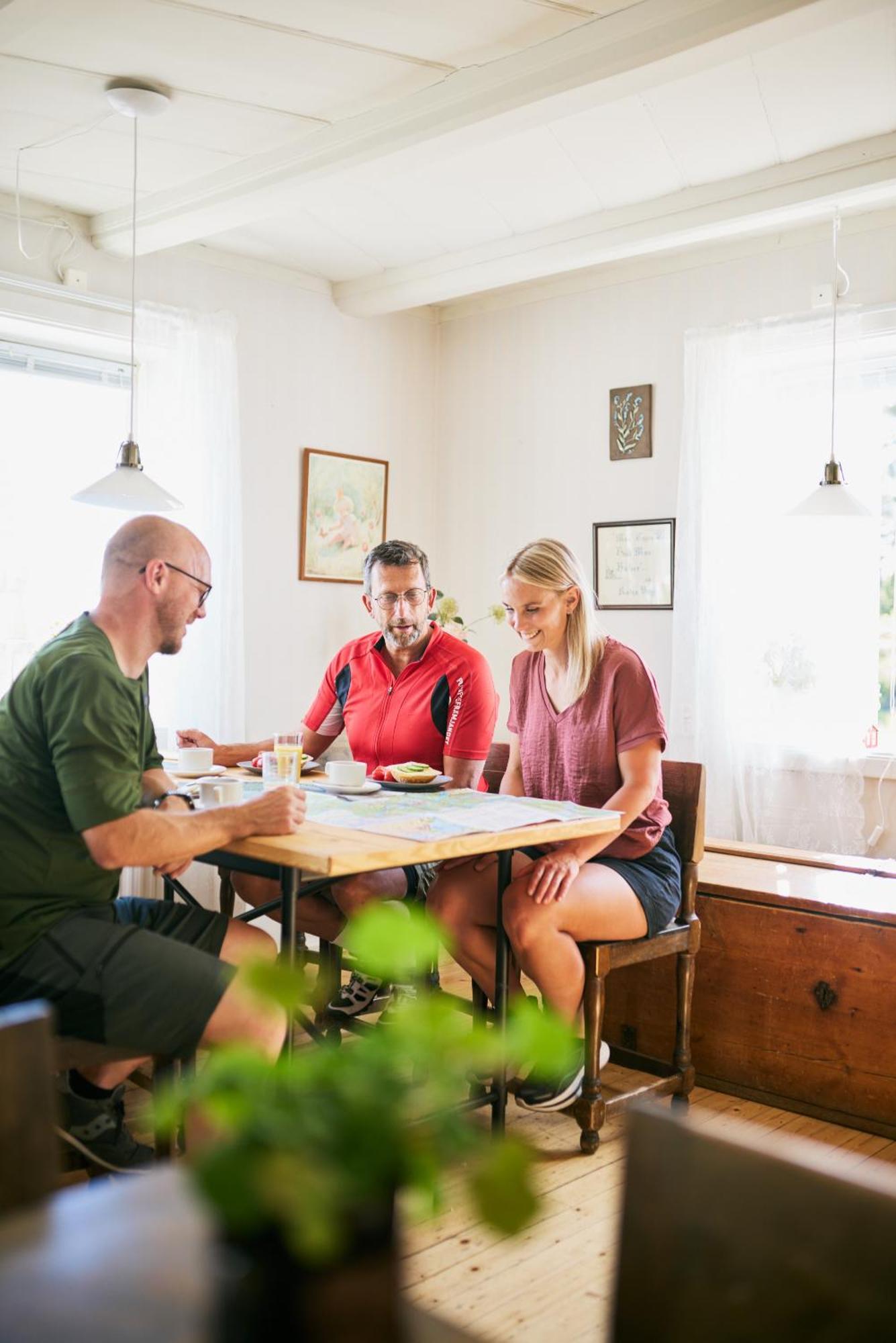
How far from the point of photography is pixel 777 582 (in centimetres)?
401

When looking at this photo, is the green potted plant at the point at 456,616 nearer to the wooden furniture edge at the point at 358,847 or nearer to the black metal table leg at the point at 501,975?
the black metal table leg at the point at 501,975

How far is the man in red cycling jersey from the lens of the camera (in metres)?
3.03

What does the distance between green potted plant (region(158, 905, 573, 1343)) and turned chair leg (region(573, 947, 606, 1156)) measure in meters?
1.88

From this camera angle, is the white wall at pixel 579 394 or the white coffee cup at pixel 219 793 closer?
the white coffee cup at pixel 219 793

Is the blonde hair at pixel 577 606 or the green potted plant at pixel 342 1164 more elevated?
the blonde hair at pixel 577 606

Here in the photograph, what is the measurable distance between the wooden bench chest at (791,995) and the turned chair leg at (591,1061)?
1.69ft

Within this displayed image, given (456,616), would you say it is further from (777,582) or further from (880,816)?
(880,816)

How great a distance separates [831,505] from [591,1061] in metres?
1.72

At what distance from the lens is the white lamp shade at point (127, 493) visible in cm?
303

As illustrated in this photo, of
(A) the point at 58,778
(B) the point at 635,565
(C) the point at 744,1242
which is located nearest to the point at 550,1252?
(A) the point at 58,778

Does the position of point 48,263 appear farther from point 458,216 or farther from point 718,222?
point 718,222

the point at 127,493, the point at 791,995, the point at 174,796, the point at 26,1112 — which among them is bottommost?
the point at 791,995

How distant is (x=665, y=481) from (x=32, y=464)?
7.41ft

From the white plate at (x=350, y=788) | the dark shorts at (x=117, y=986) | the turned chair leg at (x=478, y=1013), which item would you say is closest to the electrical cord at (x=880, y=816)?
the turned chair leg at (x=478, y=1013)
